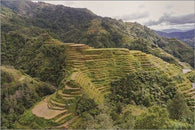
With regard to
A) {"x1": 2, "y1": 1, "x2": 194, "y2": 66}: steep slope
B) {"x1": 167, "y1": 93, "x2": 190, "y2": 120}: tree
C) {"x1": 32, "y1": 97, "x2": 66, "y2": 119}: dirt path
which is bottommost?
{"x1": 32, "y1": 97, "x2": 66, "y2": 119}: dirt path

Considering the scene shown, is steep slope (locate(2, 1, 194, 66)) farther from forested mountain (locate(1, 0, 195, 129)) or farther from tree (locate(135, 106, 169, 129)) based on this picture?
tree (locate(135, 106, 169, 129))

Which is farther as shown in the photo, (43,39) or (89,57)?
(43,39)

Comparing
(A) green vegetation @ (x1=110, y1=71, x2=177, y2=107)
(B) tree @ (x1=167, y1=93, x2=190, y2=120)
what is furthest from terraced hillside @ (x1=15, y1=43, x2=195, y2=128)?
(B) tree @ (x1=167, y1=93, x2=190, y2=120)

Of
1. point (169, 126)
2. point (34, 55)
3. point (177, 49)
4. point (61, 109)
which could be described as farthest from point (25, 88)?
point (177, 49)

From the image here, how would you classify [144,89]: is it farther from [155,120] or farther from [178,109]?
[155,120]

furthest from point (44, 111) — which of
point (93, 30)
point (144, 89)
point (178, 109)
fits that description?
point (93, 30)

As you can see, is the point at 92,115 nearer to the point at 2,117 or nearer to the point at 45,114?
the point at 45,114
